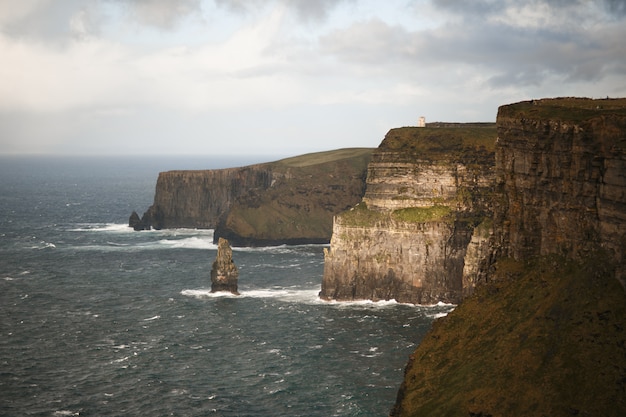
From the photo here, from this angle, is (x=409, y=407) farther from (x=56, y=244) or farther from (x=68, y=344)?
(x=56, y=244)

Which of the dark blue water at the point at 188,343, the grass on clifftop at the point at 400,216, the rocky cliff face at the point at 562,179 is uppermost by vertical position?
the rocky cliff face at the point at 562,179

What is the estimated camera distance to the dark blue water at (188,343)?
87.6 m

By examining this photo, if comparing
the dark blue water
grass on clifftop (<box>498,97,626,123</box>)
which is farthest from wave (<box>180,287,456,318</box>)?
grass on clifftop (<box>498,97,626,123</box>)

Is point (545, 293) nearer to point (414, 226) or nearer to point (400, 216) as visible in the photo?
point (414, 226)

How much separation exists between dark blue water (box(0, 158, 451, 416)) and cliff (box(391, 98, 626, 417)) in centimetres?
1594

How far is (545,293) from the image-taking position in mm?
67938

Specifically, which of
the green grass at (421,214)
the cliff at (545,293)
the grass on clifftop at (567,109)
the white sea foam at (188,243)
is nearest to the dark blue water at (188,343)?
the green grass at (421,214)

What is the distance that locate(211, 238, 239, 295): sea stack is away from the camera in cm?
13488

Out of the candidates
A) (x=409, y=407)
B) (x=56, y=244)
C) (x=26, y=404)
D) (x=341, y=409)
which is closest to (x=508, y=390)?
(x=409, y=407)

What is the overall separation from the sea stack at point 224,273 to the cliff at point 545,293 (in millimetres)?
62167

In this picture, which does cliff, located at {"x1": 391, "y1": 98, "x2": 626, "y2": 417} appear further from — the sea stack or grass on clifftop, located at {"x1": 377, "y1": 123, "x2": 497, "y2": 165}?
the sea stack

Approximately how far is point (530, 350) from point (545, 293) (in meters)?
6.69

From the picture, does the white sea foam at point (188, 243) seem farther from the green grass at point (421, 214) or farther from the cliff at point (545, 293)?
the cliff at point (545, 293)

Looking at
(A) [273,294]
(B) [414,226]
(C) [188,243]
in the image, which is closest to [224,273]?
(A) [273,294]
